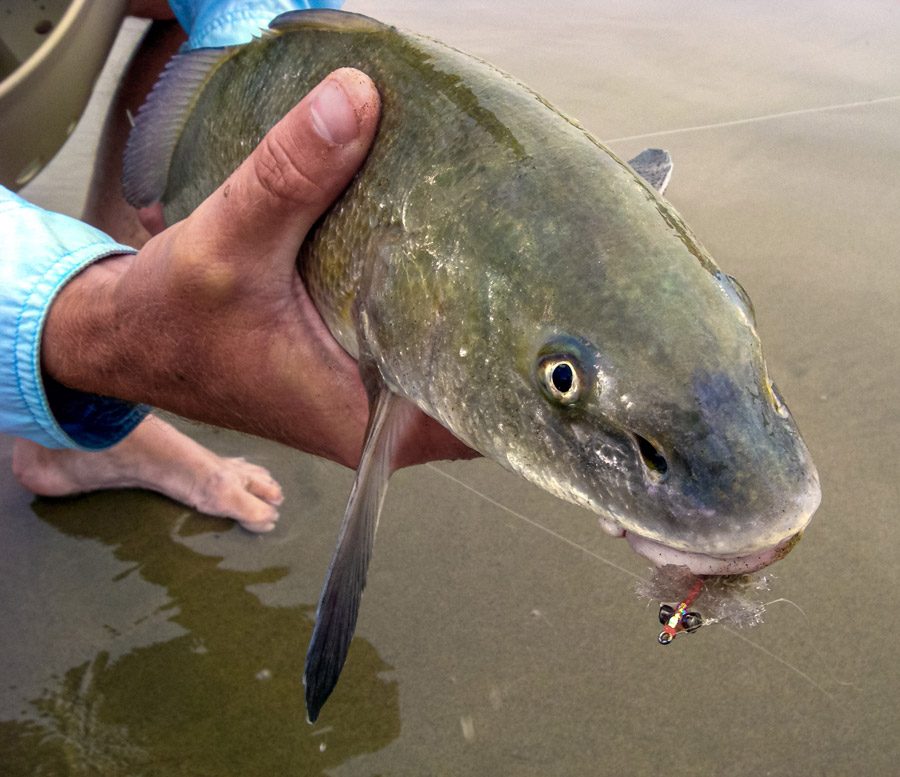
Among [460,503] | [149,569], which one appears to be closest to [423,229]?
[460,503]

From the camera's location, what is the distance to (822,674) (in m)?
2.02

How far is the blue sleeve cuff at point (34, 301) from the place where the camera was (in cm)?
187

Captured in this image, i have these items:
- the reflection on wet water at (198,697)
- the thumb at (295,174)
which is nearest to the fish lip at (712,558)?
the thumb at (295,174)

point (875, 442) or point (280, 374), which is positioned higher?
point (280, 374)

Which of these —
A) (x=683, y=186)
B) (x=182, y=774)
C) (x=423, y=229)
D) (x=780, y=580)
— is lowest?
(x=182, y=774)

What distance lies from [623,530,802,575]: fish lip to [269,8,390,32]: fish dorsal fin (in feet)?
3.84

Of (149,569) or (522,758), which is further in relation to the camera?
(149,569)

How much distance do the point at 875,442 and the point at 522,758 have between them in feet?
5.27

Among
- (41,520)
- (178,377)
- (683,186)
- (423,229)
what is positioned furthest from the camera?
(683,186)

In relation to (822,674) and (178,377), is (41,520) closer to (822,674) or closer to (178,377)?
(178,377)

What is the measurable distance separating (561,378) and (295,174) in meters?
0.67

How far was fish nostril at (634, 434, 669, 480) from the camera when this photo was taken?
112 centimetres

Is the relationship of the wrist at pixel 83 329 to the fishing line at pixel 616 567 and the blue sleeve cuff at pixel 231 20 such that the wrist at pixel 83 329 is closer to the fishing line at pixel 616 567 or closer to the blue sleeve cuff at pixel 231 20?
the blue sleeve cuff at pixel 231 20

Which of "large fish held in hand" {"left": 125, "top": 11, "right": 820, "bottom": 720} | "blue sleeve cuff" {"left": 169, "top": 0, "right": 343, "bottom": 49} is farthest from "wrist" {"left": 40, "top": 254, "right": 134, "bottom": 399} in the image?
"blue sleeve cuff" {"left": 169, "top": 0, "right": 343, "bottom": 49}
